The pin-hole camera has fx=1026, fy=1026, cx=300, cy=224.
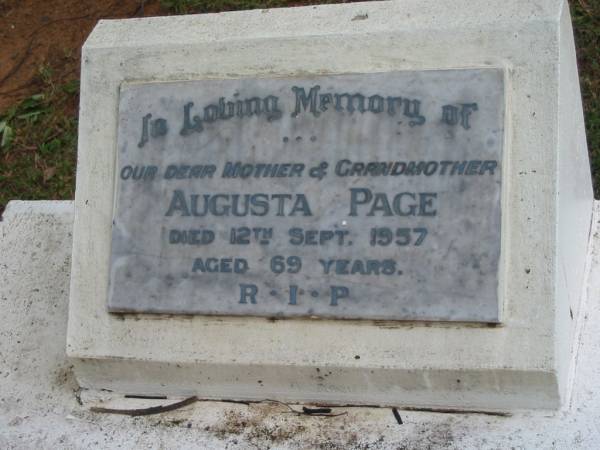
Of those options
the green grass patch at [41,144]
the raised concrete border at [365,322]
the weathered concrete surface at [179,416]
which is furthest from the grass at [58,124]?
the raised concrete border at [365,322]

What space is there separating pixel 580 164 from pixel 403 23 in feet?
2.68

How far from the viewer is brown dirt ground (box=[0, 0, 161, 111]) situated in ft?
18.5

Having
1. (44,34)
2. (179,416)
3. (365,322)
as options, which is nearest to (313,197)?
(365,322)

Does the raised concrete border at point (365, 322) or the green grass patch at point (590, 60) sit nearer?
the raised concrete border at point (365, 322)

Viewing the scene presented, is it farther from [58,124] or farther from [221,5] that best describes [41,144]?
[221,5]

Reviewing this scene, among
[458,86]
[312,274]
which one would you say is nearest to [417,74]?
[458,86]

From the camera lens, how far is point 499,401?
2881mm

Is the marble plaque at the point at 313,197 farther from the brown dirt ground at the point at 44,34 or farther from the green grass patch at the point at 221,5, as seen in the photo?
the brown dirt ground at the point at 44,34

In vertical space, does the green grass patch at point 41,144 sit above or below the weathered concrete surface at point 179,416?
above

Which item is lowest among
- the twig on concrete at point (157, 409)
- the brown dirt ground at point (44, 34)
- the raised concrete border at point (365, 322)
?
the twig on concrete at point (157, 409)

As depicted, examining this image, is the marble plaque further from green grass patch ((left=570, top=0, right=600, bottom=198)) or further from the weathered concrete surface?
green grass patch ((left=570, top=0, right=600, bottom=198))

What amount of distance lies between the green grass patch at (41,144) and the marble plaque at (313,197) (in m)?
1.92

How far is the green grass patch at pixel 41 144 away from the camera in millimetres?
5016

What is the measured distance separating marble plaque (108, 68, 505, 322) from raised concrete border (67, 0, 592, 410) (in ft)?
0.17
